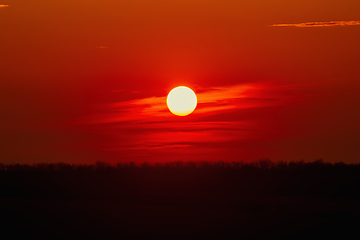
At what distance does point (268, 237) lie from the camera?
74.8ft

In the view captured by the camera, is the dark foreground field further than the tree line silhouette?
No

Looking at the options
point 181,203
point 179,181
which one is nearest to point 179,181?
point 179,181

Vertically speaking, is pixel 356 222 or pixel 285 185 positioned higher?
pixel 285 185

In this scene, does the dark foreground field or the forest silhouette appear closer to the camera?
the dark foreground field

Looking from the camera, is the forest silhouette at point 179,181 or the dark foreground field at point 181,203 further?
the forest silhouette at point 179,181

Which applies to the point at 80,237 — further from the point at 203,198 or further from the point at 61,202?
the point at 203,198

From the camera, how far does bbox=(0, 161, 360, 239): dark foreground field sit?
23781 mm

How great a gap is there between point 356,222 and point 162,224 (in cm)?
794

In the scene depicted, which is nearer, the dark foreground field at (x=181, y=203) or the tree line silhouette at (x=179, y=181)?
the dark foreground field at (x=181, y=203)

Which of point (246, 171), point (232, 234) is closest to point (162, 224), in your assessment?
point (232, 234)

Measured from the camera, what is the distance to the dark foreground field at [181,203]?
2378 centimetres

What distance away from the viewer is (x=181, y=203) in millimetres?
31734

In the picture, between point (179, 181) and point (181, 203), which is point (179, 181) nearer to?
point (179, 181)

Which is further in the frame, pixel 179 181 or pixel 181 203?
pixel 179 181
